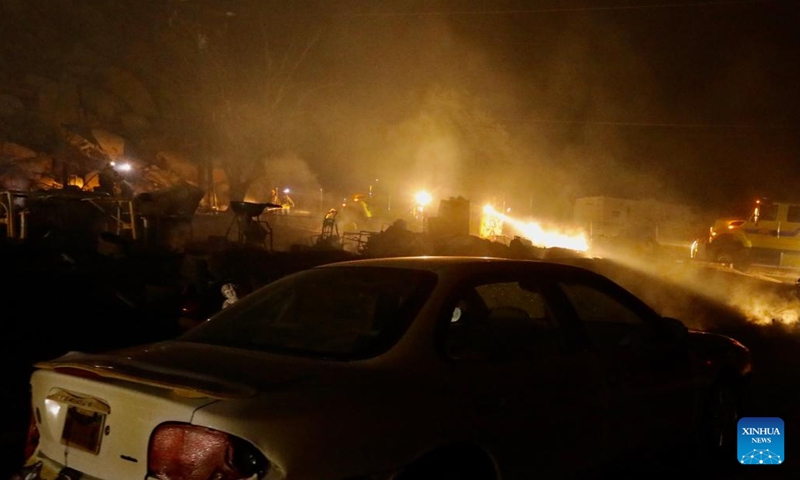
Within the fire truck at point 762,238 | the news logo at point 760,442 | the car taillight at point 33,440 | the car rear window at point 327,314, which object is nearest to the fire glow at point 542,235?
the fire truck at point 762,238

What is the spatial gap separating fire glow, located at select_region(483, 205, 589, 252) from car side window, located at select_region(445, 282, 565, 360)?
86.5ft

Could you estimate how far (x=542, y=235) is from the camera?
33719 mm

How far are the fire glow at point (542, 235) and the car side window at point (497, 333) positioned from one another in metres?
26.4

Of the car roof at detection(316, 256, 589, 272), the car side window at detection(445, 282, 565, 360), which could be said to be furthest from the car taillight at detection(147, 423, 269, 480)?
the car roof at detection(316, 256, 589, 272)

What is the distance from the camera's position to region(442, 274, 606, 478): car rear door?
332 centimetres

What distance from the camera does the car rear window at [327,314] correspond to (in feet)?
10.9

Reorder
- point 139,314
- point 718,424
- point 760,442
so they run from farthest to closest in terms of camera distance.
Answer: point 139,314
point 718,424
point 760,442

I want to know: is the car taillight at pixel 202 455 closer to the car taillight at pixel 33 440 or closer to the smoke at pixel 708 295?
the car taillight at pixel 33 440

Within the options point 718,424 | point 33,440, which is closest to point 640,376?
point 718,424

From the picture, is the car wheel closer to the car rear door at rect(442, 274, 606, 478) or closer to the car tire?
the car rear door at rect(442, 274, 606, 478)

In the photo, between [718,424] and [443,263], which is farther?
[718,424]

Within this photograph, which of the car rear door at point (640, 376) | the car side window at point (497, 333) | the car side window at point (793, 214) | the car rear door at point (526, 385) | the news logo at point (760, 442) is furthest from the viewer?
the car side window at point (793, 214)

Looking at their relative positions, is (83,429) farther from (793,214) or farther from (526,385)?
(793,214)

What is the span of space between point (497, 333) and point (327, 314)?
0.93 meters
